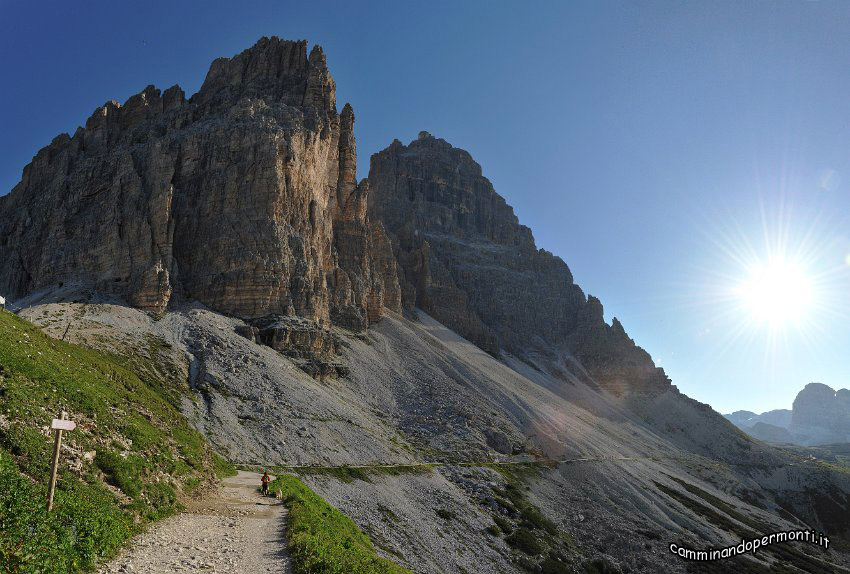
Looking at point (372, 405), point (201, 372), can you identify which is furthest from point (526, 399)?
point (201, 372)

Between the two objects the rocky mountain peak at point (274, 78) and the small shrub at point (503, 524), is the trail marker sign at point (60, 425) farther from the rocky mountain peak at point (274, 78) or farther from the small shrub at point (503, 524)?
the rocky mountain peak at point (274, 78)

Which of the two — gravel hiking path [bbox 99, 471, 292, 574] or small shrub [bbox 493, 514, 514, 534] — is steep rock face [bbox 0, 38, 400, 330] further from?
gravel hiking path [bbox 99, 471, 292, 574]

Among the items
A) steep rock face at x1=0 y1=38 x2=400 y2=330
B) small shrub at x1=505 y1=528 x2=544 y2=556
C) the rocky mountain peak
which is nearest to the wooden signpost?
small shrub at x1=505 y1=528 x2=544 y2=556

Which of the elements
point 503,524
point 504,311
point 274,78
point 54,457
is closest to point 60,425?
point 54,457

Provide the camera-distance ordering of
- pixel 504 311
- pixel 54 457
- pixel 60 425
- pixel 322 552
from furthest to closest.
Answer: pixel 504 311
pixel 322 552
pixel 60 425
pixel 54 457

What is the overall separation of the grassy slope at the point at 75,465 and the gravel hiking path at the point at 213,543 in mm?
618

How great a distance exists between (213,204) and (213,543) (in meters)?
84.3

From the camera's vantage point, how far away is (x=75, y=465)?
1566 cm

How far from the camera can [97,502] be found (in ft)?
46.6

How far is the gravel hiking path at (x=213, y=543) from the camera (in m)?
12.9

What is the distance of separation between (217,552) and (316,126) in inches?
4257

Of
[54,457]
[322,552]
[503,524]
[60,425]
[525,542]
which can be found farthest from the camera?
[503,524]

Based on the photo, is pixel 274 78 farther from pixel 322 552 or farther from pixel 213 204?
pixel 322 552

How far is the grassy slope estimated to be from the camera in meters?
10.2
